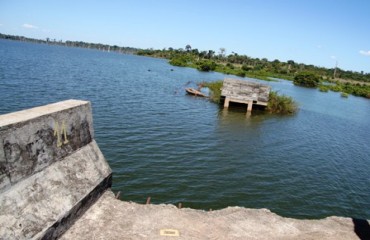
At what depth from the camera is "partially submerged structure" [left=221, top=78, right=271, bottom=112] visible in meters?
31.2

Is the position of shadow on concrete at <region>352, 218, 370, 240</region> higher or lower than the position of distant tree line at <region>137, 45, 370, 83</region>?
lower

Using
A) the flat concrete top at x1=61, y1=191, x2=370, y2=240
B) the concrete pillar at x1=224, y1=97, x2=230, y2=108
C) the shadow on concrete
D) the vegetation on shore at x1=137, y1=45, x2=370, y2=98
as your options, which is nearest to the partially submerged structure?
the concrete pillar at x1=224, y1=97, x2=230, y2=108

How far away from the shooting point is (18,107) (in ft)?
71.1

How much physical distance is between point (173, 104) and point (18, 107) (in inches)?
533

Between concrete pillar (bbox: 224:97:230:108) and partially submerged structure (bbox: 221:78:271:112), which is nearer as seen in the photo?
partially submerged structure (bbox: 221:78:271:112)

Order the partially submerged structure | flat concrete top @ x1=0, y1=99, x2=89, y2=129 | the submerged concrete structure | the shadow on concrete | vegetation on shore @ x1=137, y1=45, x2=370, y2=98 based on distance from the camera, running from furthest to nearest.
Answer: vegetation on shore @ x1=137, y1=45, x2=370, y2=98 → the partially submerged structure → the shadow on concrete → flat concrete top @ x1=0, y1=99, x2=89, y2=129 → the submerged concrete structure

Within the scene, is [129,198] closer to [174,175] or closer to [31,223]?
[174,175]

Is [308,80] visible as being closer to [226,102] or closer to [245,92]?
[245,92]

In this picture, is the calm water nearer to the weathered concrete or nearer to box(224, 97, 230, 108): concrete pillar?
box(224, 97, 230, 108): concrete pillar

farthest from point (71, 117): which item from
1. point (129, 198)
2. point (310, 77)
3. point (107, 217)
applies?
point (310, 77)

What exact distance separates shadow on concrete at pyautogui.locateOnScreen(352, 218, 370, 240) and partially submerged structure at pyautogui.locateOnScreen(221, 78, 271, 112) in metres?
23.6

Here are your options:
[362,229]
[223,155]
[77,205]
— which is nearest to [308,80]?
[223,155]

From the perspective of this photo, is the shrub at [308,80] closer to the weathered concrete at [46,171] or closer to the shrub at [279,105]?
the shrub at [279,105]

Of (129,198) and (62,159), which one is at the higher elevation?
(62,159)
